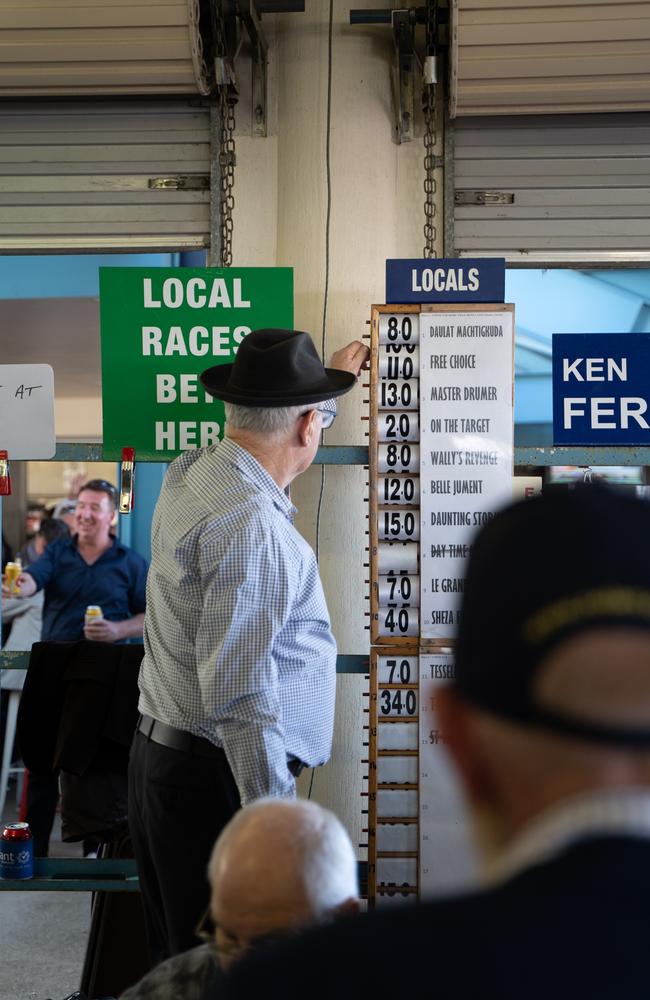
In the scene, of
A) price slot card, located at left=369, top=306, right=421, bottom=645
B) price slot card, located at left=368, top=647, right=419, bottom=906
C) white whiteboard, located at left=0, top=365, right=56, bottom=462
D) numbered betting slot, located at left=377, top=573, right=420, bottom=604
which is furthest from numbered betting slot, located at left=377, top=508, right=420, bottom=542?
white whiteboard, located at left=0, top=365, right=56, bottom=462

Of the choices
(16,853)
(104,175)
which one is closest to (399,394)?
(104,175)

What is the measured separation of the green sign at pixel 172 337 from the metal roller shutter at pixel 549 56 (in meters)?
1.10

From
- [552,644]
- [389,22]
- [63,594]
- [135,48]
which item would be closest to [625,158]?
Answer: [389,22]

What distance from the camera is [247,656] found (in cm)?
229

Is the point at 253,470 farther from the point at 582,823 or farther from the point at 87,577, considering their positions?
the point at 87,577

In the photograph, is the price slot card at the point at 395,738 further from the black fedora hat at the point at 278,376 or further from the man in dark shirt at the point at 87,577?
the man in dark shirt at the point at 87,577

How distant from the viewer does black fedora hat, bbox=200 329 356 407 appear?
8.75ft

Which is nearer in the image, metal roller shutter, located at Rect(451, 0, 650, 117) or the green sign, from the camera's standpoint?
the green sign

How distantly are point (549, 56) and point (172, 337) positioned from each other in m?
1.64

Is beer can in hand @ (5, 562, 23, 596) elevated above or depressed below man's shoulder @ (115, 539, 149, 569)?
below

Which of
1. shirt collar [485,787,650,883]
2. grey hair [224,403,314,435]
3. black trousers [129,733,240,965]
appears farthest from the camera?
grey hair [224,403,314,435]

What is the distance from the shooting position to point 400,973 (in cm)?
69

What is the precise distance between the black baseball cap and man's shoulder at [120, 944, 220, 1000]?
1.21 meters

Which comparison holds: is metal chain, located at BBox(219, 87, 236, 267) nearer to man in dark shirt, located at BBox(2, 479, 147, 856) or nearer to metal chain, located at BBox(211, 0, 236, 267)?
metal chain, located at BBox(211, 0, 236, 267)
